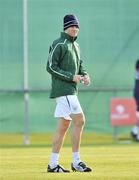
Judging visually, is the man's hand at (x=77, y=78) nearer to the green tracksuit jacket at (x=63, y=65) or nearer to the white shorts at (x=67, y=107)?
the green tracksuit jacket at (x=63, y=65)

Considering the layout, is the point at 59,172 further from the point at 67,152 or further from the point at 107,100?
the point at 107,100

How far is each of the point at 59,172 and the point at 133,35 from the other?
37.1 feet

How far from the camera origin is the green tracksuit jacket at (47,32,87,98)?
11.2m

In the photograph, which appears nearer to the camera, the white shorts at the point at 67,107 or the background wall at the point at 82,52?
the white shorts at the point at 67,107

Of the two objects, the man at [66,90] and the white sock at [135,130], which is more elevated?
the man at [66,90]

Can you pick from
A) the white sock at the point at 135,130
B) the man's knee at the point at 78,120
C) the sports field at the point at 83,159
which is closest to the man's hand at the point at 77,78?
the man's knee at the point at 78,120

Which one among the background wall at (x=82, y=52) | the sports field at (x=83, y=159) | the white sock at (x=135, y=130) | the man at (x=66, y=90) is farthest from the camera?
the background wall at (x=82, y=52)

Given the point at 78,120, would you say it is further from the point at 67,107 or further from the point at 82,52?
the point at 82,52

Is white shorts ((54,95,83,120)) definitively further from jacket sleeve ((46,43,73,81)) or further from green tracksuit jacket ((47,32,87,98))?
jacket sleeve ((46,43,73,81))

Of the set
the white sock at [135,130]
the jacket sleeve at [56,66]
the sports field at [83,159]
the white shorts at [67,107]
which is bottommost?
the white sock at [135,130]

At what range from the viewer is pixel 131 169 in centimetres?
1162

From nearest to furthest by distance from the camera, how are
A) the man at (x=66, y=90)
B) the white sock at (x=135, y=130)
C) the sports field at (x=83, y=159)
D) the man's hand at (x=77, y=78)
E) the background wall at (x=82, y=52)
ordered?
the sports field at (x=83, y=159) < the man's hand at (x=77, y=78) < the man at (x=66, y=90) < the white sock at (x=135, y=130) < the background wall at (x=82, y=52)

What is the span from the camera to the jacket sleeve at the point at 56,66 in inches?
441

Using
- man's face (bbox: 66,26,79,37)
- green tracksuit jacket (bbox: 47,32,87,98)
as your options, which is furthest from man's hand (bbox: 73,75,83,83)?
man's face (bbox: 66,26,79,37)
